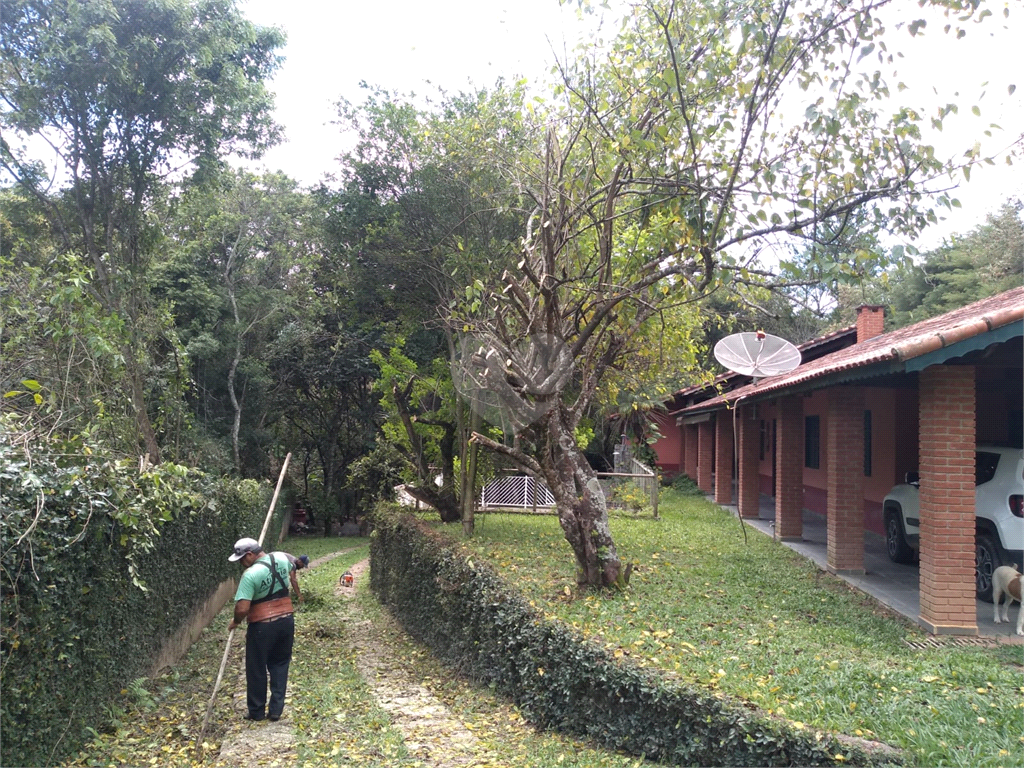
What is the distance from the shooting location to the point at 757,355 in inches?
404

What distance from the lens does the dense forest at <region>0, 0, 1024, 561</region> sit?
7988 millimetres

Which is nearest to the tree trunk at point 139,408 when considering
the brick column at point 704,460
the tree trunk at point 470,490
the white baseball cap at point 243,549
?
the tree trunk at point 470,490

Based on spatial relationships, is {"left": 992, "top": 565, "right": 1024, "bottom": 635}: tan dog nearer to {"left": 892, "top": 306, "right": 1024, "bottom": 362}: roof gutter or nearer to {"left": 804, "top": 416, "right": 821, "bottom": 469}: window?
{"left": 892, "top": 306, "right": 1024, "bottom": 362}: roof gutter

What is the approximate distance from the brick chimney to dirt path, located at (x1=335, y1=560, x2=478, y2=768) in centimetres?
1072

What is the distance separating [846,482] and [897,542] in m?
1.72

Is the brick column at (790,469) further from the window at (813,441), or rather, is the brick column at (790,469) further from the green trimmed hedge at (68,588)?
the green trimmed hedge at (68,588)

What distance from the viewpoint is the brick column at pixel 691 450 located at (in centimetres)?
2693

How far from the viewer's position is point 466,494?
1328 cm

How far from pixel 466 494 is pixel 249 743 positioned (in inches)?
281

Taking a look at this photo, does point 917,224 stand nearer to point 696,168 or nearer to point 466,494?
point 696,168

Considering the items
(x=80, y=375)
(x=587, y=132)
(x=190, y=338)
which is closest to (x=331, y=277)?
(x=190, y=338)

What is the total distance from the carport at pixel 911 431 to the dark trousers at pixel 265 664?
6.06 meters

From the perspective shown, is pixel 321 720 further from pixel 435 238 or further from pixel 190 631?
pixel 435 238

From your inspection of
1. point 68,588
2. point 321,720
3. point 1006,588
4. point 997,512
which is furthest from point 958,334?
point 68,588
